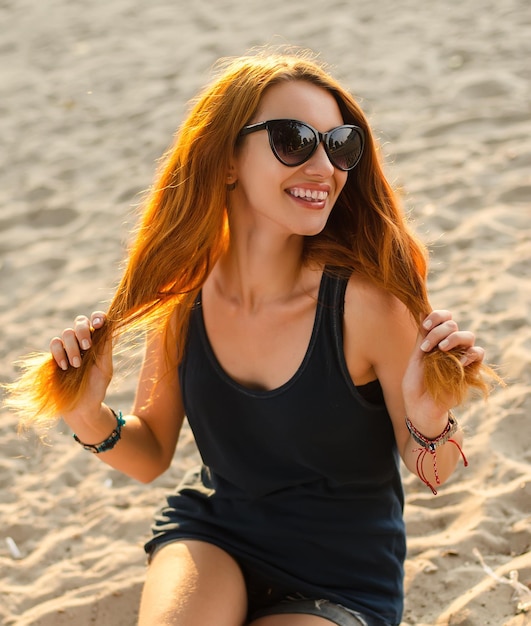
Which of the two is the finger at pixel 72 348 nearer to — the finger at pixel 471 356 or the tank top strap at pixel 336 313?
the tank top strap at pixel 336 313

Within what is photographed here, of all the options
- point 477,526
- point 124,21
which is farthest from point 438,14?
point 477,526

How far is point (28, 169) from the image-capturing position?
20.5 ft

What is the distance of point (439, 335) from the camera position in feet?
7.36

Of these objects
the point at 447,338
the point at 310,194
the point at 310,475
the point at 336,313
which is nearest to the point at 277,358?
the point at 336,313

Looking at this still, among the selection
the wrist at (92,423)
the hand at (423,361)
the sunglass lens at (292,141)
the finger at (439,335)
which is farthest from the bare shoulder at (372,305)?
the wrist at (92,423)

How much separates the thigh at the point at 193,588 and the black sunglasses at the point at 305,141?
107cm

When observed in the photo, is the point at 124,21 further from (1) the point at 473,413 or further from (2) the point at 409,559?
(2) the point at 409,559

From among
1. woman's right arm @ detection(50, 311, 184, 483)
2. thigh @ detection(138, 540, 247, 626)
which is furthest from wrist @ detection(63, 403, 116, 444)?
thigh @ detection(138, 540, 247, 626)

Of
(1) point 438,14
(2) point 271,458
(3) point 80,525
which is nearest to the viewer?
(2) point 271,458

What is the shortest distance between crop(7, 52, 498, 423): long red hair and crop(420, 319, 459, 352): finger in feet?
0.67

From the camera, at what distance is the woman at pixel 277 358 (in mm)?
2477

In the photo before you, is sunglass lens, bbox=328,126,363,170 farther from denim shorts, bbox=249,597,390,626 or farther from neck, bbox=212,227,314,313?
denim shorts, bbox=249,597,390,626

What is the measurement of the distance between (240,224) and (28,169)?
3.88 m

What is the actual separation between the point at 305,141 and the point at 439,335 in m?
0.58
